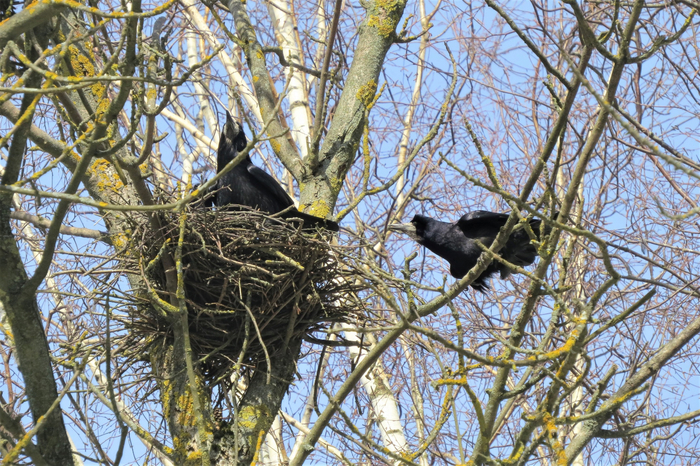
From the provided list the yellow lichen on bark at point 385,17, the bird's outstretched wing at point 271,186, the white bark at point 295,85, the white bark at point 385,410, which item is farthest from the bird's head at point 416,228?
the yellow lichen on bark at point 385,17

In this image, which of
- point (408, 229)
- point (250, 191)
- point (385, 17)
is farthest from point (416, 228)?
point (385, 17)

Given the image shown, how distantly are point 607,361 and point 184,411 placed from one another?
4862 mm

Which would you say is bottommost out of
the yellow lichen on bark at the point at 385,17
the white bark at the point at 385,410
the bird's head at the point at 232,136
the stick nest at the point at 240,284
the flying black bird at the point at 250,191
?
the stick nest at the point at 240,284

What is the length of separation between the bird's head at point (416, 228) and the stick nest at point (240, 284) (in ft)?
8.08

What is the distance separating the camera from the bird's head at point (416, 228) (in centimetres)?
664

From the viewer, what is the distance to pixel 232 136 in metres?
6.05

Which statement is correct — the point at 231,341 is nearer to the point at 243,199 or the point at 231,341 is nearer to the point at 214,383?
the point at 214,383

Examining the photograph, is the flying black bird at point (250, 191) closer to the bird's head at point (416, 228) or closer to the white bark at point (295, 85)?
the bird's head at point (416, 228)

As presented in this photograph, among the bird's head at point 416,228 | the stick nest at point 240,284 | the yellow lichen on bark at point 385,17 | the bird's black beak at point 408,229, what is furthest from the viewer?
the bird's black beak at point 408,229

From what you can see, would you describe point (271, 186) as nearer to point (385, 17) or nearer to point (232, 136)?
point (232, 136)

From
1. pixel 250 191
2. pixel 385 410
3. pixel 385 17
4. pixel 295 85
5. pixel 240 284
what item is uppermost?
Result: pixel 295 85

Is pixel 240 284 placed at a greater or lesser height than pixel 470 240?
lesser

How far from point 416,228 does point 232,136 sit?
1.83 m

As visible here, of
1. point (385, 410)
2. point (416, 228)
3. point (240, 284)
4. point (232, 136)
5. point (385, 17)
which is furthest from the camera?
point (385, 410)
